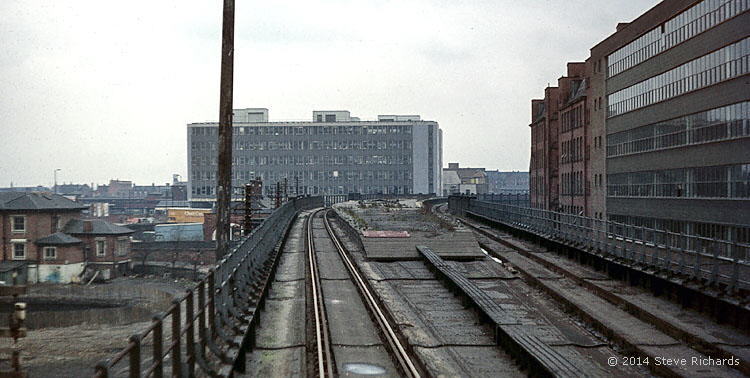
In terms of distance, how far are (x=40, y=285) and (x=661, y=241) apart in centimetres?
3253

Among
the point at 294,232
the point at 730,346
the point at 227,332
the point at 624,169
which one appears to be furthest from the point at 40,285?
the point at 624,169

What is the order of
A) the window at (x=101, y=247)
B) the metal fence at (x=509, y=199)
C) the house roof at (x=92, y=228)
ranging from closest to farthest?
1. the house roof at (x=92, y=228)
2. the window at (x=101, y=247)
3. the metal fence at (x=509, y=199)

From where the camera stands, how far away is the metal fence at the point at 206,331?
23.0 feet

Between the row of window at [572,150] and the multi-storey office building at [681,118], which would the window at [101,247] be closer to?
the multi-storey office building at [681,118]

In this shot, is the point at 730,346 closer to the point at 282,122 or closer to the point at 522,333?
the point at 522,333

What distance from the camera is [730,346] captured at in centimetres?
1385

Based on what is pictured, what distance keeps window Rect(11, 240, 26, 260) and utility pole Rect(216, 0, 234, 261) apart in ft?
73.7

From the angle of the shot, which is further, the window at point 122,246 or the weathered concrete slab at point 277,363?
the window at point 122,246

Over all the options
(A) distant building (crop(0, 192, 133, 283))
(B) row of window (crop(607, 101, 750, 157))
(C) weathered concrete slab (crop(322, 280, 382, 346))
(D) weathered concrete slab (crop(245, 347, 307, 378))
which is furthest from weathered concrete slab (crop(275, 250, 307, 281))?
(B) row of window (crop(607, 101, 750, 157))

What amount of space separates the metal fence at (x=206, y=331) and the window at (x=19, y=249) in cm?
2320

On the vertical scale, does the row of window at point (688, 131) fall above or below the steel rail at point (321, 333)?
above

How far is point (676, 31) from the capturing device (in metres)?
43.2

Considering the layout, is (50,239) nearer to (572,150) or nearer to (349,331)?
(349,331)

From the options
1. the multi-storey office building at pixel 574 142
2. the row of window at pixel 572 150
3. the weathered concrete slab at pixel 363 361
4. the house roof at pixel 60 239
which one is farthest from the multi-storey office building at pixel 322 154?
the weathered concrete slab at pixel 363 361
